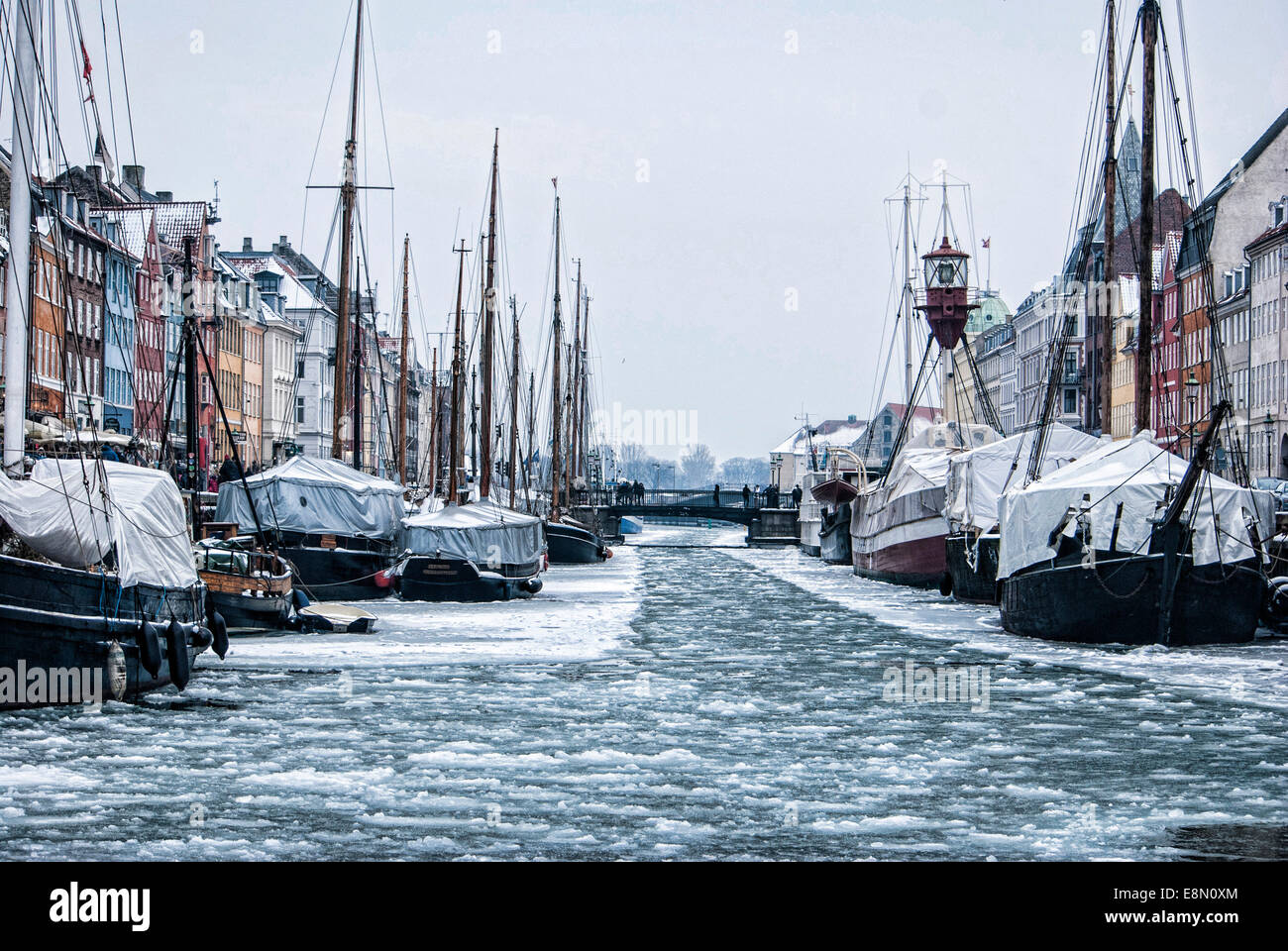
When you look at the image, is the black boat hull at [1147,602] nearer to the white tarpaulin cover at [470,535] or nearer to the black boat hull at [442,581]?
the black boat hull at [442,581]

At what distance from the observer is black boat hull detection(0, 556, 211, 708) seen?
2073cm

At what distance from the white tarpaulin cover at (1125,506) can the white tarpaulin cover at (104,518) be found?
682 inches

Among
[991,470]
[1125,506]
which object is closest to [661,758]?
[1125,506]

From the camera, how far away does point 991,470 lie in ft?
174

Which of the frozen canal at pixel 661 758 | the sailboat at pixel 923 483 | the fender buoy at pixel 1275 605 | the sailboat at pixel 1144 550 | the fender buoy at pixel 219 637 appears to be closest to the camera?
the frozen canal at pixel 661 758

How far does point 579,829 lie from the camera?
45.8 feet

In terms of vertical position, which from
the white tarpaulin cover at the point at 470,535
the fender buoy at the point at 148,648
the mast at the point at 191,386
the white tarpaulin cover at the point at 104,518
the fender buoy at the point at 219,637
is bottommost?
the fender buoy at the point at 219,637

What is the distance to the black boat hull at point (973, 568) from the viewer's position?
160 feet

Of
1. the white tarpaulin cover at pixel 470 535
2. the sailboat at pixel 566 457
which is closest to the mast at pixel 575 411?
the sailboat at pixel 566 457

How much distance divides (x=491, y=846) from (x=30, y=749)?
6983mm

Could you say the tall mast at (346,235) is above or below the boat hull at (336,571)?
above

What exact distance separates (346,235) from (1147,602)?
24290mm

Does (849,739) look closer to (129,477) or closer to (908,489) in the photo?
(129,477)
